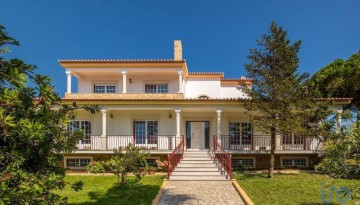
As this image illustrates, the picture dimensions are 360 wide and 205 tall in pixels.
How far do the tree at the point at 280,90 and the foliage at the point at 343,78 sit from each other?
Answer: 37.2 feet

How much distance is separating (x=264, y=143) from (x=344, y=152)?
1273 centimetres

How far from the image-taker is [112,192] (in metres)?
11.5

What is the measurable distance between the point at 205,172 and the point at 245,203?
5.68m

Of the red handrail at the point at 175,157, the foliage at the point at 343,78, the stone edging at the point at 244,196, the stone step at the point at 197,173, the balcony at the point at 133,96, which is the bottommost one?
the stone step at the point at 197,173

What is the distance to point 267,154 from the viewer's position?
17.9 meters

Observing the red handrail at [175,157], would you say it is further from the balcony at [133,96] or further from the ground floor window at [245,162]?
the ground floor window at [245,162]

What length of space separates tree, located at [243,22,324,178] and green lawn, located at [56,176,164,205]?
7070 millimetres

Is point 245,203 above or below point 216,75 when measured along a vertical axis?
below

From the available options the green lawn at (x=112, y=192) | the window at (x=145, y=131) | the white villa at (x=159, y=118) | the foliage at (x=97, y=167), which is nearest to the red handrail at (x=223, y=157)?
the white villa at (x=159, y=118)

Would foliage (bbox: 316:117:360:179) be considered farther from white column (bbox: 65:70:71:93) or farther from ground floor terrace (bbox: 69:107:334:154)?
white column (bbox: 65:70:71:93)

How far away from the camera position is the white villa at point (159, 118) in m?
18.0

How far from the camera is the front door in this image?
68.7 feet

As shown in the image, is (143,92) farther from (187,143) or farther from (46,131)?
(46,131)

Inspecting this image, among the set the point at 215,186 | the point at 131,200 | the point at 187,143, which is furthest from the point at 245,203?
the point at 187,143
